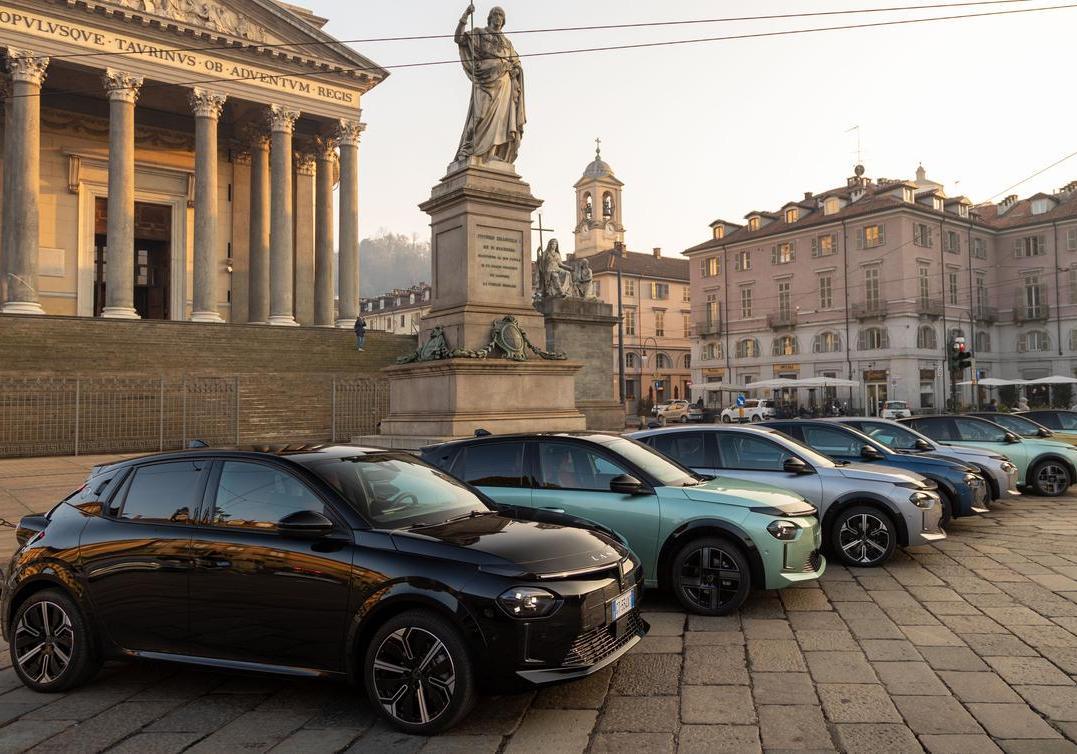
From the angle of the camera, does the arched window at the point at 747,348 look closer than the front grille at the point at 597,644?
No

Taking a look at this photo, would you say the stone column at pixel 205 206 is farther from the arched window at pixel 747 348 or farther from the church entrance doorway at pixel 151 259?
the arched window at pixel 747 348

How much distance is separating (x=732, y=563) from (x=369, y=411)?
1767 cm

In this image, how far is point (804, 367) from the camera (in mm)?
57031

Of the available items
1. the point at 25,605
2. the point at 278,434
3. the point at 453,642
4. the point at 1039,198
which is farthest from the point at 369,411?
the point at 1039,198

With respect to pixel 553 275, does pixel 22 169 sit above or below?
above

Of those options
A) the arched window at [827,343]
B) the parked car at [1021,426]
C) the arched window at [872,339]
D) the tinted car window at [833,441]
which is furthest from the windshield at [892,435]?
the arched window at [827,343]

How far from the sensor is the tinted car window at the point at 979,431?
1401 centimetres

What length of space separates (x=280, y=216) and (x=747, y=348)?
38.6 meters

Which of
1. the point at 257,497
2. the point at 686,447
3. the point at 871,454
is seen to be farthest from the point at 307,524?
the point at 871,454

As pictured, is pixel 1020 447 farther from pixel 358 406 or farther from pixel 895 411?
pixel 895 411

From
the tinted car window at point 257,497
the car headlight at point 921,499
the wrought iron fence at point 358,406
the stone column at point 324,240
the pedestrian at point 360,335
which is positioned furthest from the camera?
the stone column at point 324,240

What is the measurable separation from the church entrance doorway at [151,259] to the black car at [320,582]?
36.9 metres

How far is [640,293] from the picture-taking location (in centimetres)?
7450

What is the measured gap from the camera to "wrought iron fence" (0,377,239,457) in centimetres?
1892
